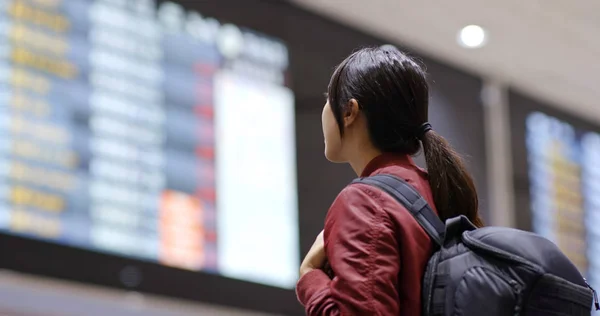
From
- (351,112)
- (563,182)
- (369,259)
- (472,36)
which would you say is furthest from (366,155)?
(563,182)

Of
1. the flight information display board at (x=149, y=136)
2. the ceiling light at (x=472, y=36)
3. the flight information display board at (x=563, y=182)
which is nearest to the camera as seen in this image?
the flight information display board at (x=149, y=136)

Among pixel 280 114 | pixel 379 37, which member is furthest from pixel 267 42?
pixel 379 37

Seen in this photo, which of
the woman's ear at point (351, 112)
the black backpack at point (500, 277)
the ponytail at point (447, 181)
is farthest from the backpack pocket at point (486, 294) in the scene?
the woman's ear at point (351, 112)

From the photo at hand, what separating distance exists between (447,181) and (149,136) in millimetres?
1772

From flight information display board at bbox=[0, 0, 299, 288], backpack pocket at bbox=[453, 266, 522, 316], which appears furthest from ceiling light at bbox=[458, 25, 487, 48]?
backpack pocket at bbox=[453, 266, 522, 316]

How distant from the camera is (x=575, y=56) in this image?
425 centimetres

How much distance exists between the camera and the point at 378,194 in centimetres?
132

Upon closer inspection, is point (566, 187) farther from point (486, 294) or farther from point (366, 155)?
point (486, 294)

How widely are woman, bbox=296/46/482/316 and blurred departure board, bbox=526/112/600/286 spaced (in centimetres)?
296

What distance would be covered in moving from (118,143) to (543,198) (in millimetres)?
1976

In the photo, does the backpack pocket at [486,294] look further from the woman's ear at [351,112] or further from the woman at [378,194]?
the woman's ear at [351,112]

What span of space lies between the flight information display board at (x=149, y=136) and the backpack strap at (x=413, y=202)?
1580 millimetres

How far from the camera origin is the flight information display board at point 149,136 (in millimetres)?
2803

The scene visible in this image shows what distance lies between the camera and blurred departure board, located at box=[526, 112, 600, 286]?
4.34 metres
